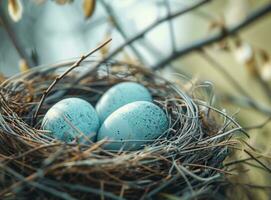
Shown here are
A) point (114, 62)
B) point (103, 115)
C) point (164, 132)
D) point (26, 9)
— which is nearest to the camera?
point (164, 132)


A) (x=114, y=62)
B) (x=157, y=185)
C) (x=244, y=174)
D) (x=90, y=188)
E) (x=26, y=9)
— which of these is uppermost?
(x=26, y=9)

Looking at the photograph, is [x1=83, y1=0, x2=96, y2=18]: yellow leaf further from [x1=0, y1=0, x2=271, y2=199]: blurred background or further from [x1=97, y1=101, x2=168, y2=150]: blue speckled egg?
[x1=97, y1=101, x2=168, y2=150]: blue speckled egg

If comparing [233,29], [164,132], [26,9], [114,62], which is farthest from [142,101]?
[26,9]

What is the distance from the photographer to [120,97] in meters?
2.10

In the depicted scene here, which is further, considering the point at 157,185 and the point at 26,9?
the point at 26,9

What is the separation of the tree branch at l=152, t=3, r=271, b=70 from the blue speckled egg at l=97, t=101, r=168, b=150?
58 cm

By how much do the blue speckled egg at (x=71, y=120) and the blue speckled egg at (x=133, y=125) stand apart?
5 cm

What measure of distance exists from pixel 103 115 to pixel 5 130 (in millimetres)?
483

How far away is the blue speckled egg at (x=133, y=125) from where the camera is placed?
1.85m

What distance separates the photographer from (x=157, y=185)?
1589 millimetres

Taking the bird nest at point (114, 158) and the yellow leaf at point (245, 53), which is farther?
the yellow leaf at point (245, 53)

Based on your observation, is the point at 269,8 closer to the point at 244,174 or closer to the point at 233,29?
the point at 233,29

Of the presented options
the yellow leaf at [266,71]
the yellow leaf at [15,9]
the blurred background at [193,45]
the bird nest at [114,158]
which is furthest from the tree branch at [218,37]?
the yellow leaf at [15,9]

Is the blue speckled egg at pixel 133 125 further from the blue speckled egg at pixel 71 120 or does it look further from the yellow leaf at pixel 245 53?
the yellow leaf at pixel 245 53
